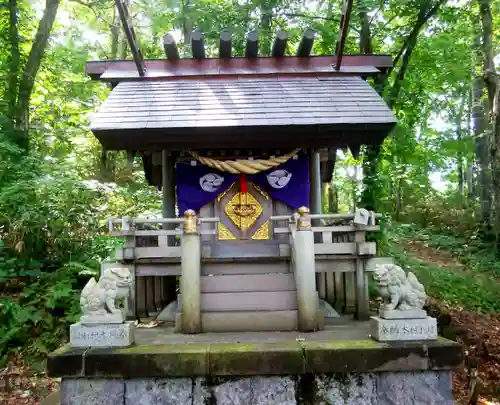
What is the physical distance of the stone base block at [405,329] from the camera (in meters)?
4.93

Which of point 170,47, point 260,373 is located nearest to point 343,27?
point 170,47

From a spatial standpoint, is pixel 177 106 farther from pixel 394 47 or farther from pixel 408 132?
pixel 394 47

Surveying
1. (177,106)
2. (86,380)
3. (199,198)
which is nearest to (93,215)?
(199,198)

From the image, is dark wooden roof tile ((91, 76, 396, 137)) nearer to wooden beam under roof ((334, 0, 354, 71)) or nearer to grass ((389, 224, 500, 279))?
wooden beam under roof ((334, 0, 354, 71))

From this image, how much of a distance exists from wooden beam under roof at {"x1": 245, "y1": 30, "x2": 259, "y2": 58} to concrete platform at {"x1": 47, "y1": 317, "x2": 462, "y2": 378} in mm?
6270

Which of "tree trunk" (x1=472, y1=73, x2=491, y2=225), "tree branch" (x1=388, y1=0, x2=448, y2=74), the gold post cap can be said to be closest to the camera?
the gold post cap

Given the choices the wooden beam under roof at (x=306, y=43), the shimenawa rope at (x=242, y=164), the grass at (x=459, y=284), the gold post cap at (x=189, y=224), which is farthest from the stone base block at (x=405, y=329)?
the grass at (x=459, y=284)

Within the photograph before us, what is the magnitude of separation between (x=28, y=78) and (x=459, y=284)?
45.0 ft

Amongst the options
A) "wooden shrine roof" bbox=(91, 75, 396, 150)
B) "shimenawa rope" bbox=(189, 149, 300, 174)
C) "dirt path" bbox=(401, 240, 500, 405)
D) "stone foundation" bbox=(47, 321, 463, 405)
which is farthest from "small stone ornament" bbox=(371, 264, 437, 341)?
"shimenawa rope" bbox=(189, 149, 300, 174)

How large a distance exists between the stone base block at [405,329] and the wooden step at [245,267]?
8.61 feet

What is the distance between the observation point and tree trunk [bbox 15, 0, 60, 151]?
11.1 m

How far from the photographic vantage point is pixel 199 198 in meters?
8.64

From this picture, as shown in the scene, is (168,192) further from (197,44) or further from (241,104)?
(197,44)

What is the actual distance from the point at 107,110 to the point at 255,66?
11.1 feet
